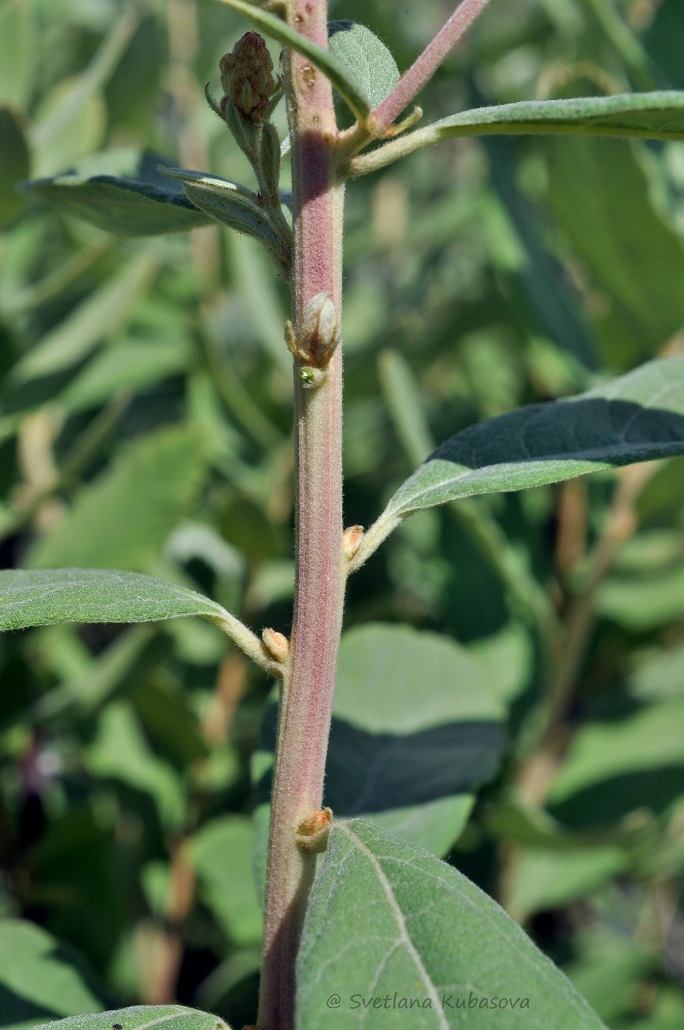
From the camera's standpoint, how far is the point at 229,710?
1905 mm

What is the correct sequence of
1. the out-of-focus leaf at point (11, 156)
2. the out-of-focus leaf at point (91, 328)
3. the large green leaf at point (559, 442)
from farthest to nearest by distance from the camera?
the out-of-focus leaf at point (91, 328) → the out-of-focus leaf at point (11, 156) → the large green leaf at point (559, 442)

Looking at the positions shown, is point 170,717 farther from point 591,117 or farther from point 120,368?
point 591,117

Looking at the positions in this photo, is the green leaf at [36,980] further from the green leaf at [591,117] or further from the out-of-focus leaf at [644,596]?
the out-of-focus leaf at [644,596]

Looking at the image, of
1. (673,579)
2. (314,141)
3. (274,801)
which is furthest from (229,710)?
(314,141)

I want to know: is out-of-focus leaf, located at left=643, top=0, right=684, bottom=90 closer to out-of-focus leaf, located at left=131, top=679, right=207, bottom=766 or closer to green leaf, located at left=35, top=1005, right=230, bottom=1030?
out-of-focus leaf, located at left=131, top=679, right=207, bottom=766

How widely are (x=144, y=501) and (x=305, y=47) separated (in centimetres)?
96

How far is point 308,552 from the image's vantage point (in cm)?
74

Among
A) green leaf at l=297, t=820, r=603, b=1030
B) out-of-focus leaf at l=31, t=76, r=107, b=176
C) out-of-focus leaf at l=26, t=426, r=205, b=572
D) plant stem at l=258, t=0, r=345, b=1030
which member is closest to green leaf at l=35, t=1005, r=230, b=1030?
plant stem at l=258, t=0, r=345, b=1030

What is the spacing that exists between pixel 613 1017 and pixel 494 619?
696 millimetres

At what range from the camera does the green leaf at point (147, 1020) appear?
0.74 meters

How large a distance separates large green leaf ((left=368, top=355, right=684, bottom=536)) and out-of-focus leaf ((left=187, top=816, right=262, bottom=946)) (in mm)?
835

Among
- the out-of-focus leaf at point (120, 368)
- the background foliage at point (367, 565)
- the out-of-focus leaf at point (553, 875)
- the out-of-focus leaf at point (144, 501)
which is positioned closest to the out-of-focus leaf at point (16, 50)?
the background foliage at point (367, 565)

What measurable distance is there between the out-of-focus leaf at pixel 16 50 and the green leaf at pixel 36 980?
1.16 meters

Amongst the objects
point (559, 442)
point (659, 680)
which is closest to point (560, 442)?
point (559, 442)
